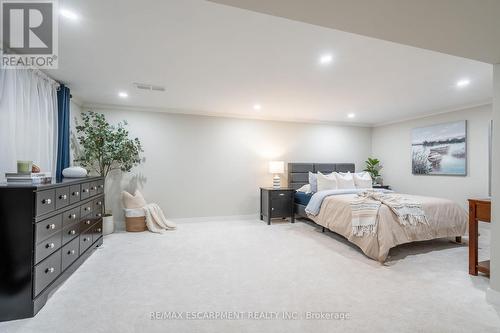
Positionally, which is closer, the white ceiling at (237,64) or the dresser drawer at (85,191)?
the white ceiling at (237,64)

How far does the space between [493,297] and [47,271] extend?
3979 millimetres

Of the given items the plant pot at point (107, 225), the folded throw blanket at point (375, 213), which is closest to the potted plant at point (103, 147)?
the plant pot at point (107, 225)

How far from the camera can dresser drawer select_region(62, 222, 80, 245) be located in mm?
2490

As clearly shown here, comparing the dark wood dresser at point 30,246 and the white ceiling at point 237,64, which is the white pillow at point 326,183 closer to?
the white ceiling at point 237,64

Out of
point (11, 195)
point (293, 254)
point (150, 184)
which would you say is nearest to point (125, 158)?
point (150, 184)

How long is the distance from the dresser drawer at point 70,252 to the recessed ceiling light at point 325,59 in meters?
3.40

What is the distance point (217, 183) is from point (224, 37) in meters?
3.53

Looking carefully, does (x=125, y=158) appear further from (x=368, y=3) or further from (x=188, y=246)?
(x=368, y=3)

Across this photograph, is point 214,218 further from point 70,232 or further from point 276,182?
point 70,232

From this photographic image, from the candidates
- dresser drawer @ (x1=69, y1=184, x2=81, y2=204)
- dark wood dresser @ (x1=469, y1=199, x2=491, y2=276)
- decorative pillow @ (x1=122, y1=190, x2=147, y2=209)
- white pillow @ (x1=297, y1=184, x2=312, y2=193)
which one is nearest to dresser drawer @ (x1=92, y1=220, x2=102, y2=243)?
dresser drawer @ (x1=69, y1=184, x2=81, y2=204)

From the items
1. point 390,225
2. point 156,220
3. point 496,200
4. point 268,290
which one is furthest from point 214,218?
point 496,200

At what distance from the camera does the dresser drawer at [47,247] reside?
2.03 metres

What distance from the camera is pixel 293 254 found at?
3.30m

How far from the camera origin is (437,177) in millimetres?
5098
